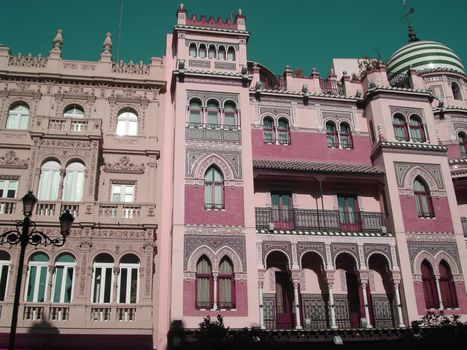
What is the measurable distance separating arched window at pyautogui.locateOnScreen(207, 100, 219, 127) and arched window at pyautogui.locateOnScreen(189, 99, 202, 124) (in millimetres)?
428

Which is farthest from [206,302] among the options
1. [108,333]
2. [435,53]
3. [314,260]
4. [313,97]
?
[435,53]

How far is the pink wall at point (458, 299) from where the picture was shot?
20.5m

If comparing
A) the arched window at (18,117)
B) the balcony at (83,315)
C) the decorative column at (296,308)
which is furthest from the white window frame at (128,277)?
the arched window at (18,117)

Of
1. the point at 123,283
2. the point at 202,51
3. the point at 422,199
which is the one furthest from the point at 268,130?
the point at 123,283

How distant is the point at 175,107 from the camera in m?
22.2

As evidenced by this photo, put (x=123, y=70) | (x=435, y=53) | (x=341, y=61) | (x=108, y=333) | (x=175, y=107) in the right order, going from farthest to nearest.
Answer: (x=341, y=61), (x=435, y=53), (x=123, y=70), (x=175, y=107), (x=108, y=333)

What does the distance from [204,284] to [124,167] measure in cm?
622

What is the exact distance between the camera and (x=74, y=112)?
2297 cm

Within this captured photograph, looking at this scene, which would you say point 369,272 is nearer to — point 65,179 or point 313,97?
point 313,97

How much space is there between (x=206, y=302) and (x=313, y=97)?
37.2 feet

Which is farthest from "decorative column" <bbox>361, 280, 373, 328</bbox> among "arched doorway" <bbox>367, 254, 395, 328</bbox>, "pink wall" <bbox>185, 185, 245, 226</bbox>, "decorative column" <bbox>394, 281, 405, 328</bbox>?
"pink wall" <bbox>185, 185, 245, 226</bbox>

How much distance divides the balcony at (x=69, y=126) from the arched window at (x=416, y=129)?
14.5 metres

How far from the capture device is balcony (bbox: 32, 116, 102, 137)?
2111 centimetres

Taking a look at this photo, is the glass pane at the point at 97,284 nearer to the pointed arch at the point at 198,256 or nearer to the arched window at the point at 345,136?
the pointed arch at the point at 198,256
